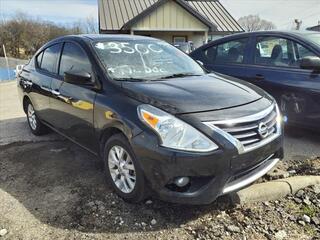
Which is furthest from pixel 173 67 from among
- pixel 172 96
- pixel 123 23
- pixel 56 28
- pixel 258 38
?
pixel 56 28

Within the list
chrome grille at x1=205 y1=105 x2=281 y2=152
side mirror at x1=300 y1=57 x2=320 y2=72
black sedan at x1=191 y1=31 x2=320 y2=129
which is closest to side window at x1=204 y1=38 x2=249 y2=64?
black sedan at x1=191 y1=31 x2=320 y2=129

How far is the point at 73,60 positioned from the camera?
4230 mm

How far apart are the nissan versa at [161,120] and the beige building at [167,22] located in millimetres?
15898

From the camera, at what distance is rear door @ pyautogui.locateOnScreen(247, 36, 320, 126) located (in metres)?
4.68

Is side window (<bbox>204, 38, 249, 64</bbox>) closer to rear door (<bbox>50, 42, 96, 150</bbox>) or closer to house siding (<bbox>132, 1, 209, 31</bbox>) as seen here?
rear door (<bbox>50, 42, 96, 150</bbox>)

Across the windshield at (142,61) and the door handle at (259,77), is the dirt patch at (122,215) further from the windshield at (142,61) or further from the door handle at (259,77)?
the door handle at (259,77)

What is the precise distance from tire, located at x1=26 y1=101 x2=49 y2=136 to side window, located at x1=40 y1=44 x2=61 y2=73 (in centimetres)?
87

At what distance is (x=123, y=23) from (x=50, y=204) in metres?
18.5

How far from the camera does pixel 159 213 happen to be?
317 centimetres

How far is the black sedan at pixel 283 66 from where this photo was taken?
4.68m

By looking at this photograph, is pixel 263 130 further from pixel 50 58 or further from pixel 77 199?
pixel 50 58

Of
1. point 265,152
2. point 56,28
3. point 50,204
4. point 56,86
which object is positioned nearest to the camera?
point 265,152

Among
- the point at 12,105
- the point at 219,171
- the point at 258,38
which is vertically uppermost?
the point at 258,38

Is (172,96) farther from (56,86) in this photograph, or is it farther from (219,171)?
(56,86)
